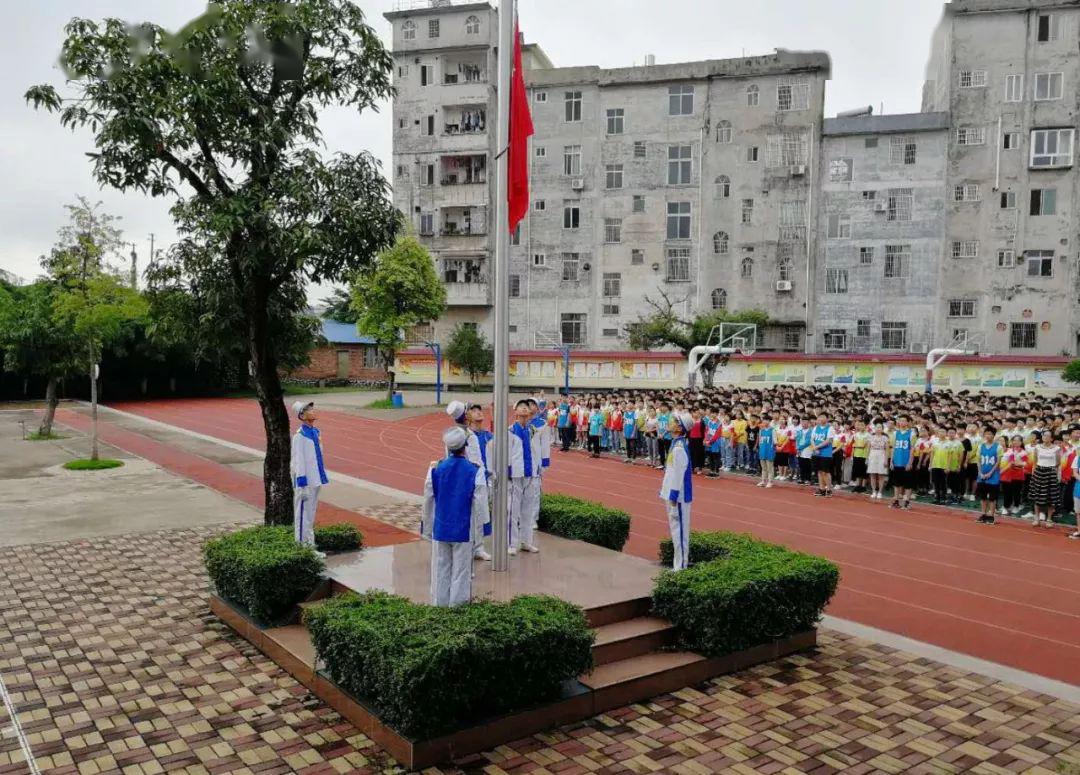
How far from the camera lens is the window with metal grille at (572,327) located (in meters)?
42.4

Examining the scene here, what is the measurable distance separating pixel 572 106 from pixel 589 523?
35594mm

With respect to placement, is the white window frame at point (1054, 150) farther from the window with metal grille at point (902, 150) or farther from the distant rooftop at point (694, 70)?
the distant rooftop at point (694, 70)

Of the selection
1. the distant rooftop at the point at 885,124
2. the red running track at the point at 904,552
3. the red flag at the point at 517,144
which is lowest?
the red running track at the point at 904,552

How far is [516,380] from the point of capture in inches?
1419

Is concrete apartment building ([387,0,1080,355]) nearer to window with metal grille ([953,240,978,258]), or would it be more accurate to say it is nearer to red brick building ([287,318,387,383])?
window with metal grille ([953,240,978,258])

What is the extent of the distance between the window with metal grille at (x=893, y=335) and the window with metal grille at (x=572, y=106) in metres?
18.7

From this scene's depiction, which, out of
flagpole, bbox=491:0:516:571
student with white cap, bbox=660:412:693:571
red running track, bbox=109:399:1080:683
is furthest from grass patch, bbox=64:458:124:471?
student with white cap, bbox=660:412:693:571

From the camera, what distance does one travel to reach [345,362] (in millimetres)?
50562

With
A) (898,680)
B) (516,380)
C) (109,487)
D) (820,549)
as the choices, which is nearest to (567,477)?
(820,549)

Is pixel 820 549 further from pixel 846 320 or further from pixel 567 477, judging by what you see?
pixel 846 320

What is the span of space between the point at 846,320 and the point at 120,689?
38.1 m

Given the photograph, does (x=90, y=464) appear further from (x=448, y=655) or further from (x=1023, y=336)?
(x=1023, y=336)

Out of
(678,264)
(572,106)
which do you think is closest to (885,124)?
(678,264)

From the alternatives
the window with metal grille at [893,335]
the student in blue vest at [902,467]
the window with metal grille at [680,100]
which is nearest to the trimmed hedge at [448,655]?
the student in blue vest at [902,467]
